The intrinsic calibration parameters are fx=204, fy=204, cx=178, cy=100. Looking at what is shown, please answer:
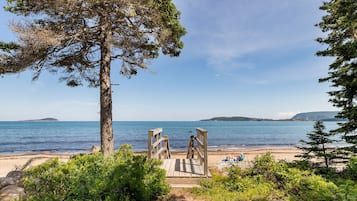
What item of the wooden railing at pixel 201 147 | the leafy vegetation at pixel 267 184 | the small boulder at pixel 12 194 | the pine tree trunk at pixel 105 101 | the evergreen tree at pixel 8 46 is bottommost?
the small boulder at pixel 12 194

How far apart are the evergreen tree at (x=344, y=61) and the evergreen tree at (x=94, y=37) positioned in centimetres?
504

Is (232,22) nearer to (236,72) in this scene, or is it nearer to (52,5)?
(52,5)

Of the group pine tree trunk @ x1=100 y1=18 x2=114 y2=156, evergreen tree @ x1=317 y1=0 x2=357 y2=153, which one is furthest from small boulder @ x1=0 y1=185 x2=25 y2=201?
evergreen tree @ x1=317 y1=0 x2=357 y2=153

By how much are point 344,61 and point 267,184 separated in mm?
5674

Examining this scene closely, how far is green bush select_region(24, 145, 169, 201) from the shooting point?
326 centimetres

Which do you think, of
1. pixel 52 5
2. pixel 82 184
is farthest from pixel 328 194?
pixel 52 5

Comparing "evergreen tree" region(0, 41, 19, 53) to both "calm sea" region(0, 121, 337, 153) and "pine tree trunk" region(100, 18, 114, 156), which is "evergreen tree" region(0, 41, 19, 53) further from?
"calm sea" region(0, 121, 337, 153)

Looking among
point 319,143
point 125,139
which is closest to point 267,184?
point 319,143

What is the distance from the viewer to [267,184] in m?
4.94

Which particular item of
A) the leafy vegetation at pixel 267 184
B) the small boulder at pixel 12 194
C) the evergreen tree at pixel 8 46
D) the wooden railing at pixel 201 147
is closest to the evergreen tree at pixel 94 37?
the evergreen tree at pixel 8 46

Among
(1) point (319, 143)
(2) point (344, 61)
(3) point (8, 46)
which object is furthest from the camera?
(2) point (344, 61)

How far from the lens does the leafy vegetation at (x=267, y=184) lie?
4137mm

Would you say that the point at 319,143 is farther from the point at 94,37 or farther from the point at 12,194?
the point at 12,194

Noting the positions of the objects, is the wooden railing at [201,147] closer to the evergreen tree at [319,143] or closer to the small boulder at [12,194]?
the evergreen tree at [319,143]
